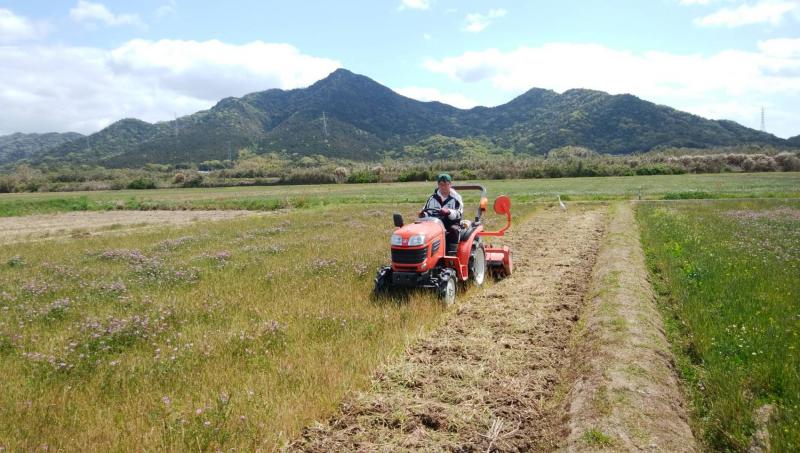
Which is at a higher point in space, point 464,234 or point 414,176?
point 414,176

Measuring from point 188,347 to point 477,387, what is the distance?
3478 millimetres

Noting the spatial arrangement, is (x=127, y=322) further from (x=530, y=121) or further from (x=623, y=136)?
(x=530, y=121)

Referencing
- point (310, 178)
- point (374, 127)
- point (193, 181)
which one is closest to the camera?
point (310, 178)

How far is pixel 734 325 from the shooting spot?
17.9ft

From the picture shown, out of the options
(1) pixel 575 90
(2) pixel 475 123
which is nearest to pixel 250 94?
(2) pixel 475 123

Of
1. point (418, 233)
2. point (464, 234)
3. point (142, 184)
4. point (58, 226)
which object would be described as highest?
point (142, 184)

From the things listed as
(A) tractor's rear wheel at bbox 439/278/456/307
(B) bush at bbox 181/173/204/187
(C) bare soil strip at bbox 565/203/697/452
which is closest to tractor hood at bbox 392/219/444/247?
(A) tractor's rear wheel at bbox 439/278/456/307

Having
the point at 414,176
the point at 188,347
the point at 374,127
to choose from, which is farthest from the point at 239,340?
the point at 374,127

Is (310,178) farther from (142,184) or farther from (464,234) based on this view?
(464,234)

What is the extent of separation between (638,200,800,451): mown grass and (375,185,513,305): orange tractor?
129 inches

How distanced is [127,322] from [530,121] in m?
153

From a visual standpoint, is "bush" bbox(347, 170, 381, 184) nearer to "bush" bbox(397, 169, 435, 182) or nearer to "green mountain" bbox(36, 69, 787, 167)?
"bush" bbox(397, 169, 435, 182)

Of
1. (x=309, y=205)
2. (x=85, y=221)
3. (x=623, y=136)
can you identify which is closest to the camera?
(x=85, y=221)

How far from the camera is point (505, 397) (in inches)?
173
